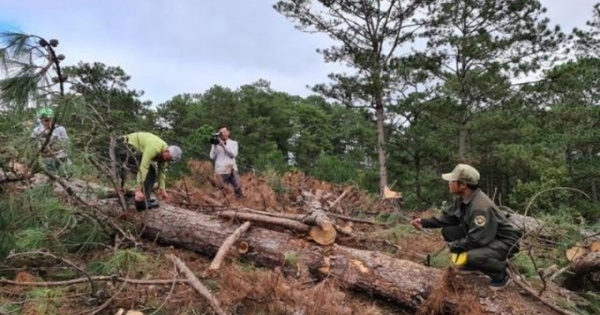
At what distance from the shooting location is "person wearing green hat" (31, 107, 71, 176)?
4.02 m

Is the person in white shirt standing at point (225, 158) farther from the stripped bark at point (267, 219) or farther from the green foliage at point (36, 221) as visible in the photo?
the green foliage at point (36, 221)

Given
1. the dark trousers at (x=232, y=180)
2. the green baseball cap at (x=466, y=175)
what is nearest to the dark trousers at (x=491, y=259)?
the green baseball cap at (x=466, y=175)

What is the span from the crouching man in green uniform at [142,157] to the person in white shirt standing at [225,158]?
78.5 inches

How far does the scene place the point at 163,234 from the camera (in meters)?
5.14

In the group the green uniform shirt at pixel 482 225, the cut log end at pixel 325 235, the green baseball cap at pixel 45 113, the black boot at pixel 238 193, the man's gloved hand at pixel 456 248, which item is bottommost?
the cut log end at pixel 325 235

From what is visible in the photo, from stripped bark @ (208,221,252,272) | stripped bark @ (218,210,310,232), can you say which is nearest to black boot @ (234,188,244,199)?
stripped bark @ (218,210,310,232)

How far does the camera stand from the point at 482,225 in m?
3.67

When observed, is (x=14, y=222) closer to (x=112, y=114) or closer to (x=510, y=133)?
(x=112, y=114)

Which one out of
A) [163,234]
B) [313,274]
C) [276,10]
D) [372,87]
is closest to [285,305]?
[313,274]

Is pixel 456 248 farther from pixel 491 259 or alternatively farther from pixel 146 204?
pixel 146 204

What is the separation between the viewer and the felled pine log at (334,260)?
3.71 metres

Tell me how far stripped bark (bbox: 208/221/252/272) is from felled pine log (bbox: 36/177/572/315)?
0.25 ft

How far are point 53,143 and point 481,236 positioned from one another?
3.60m

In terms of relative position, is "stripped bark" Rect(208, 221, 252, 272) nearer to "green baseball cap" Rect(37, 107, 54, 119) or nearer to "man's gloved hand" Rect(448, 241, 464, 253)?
"green baseball cap" Rect(37, 107, 54, 119)
